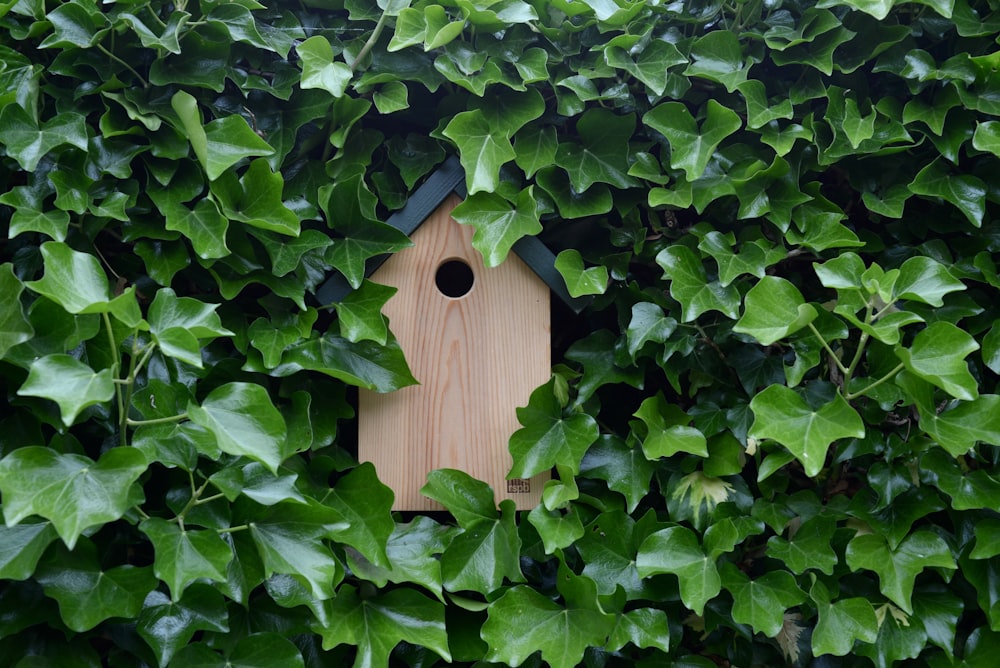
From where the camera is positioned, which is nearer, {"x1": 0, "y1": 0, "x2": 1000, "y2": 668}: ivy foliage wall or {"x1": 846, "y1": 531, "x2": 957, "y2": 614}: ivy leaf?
{"x1": 0, "y1": 0, "x2": 1000, "y2": 668}: ivy foliage wall

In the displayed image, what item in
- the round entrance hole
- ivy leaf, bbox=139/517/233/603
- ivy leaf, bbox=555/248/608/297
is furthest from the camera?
the round entrance hole

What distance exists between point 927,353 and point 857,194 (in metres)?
0.48

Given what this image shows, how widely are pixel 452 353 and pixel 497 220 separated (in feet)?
0.79

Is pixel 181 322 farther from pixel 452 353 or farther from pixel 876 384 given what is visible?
pixel 876 384

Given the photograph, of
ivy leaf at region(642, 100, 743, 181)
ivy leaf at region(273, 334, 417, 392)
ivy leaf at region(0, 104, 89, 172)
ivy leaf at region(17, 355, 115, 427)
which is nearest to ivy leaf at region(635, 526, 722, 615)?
ivy leaf at region(273, 334, 417, 392)

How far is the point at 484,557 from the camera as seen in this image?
134cm

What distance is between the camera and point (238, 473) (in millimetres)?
1155

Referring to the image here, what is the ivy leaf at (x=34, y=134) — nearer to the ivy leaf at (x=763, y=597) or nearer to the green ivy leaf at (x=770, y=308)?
the green ivy leaf at (x=770, y=308)

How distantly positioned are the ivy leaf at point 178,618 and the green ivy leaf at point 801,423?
32.9 inches

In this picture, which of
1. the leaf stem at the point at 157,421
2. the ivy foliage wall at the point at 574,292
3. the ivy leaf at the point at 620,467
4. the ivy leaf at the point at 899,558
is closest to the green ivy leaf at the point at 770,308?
the ivy foliage wall at the point at 574,292

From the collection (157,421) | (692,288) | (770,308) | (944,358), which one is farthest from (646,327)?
(157,421)

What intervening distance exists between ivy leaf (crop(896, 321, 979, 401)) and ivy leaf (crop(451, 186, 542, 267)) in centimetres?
61

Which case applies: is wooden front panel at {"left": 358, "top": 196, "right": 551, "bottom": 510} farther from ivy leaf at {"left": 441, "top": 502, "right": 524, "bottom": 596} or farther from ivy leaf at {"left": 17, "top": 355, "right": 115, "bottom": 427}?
ivy leaf at {"left": 17, "top": 355, "right": 115, "bottom": 427}

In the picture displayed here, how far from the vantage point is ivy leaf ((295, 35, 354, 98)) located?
131 cm
